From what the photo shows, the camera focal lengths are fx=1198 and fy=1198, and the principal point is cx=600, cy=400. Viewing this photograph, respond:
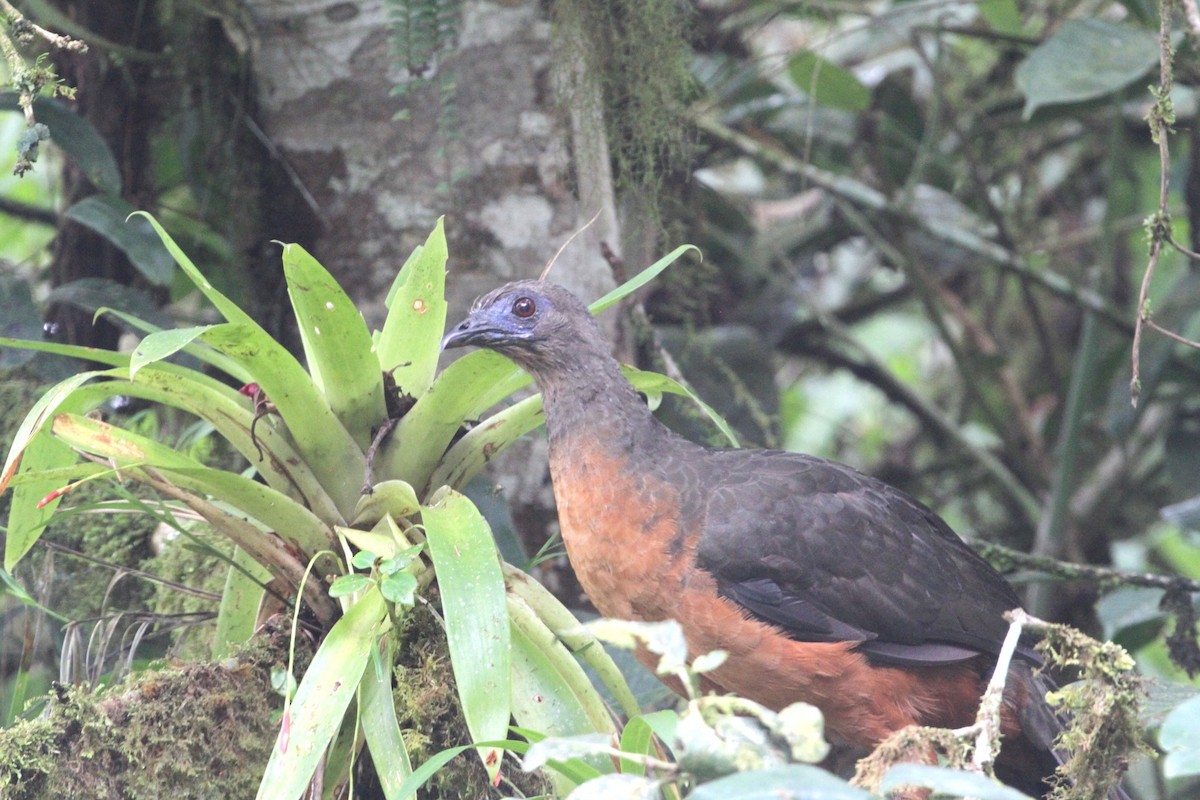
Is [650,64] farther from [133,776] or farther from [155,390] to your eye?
[133,776]

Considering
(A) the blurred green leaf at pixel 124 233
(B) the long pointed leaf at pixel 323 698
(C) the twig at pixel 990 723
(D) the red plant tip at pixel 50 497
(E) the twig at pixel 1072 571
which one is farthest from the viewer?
(E) the twig at pixel 1072 571

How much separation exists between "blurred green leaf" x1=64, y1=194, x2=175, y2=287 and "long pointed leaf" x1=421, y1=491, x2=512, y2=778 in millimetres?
1366

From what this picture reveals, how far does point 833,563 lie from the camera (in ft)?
8.78

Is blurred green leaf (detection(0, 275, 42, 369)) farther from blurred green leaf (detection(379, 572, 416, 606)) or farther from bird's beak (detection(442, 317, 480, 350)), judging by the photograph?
blurred green leaf (detection(379, 572, 416, 606))

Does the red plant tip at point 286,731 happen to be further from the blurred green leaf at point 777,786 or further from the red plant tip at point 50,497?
the blurred green leaf at point 777,786

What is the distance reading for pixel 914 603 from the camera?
8.85 ft

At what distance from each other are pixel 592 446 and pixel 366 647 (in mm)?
755

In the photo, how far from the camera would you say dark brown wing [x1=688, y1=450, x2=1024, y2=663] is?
2586 mm

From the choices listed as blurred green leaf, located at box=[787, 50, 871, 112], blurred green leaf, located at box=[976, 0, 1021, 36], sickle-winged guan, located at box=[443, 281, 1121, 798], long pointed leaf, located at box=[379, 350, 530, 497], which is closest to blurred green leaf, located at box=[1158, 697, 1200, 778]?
sickle-winged guan, located at box=[443, 281, 1121, 798]

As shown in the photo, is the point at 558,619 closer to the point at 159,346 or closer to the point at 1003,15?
the point at 159,346

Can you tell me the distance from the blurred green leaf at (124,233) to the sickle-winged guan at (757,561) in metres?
0.99

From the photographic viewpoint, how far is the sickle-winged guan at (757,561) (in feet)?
8.34

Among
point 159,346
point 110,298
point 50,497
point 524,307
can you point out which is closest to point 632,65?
point 524,307

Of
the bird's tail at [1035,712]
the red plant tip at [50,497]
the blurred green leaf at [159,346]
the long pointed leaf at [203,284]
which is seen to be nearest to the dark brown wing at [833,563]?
the bird's tail at [1035,712]
